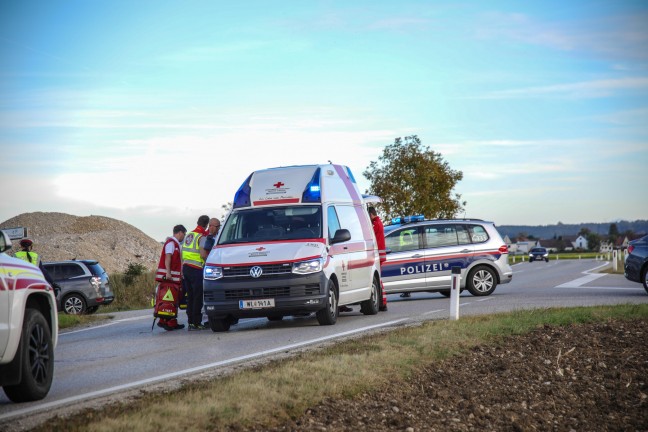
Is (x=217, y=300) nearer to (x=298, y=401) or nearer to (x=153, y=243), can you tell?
(x=298, y=401)

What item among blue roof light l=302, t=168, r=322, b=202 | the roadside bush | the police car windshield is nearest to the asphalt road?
the police car windshield

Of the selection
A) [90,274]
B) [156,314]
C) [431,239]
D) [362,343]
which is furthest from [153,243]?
[362,343]

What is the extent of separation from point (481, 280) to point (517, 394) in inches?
527

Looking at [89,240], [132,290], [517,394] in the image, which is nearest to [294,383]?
[517,394]

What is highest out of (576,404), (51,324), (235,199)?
(235,199)

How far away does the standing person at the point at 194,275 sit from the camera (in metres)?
16.7

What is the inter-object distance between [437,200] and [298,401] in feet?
196

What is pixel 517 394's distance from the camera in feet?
33.3

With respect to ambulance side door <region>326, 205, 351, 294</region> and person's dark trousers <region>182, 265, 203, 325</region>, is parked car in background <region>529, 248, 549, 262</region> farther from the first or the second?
person's dark trousers <region>182, 265, 203, 325</region>

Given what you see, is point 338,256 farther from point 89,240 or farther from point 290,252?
point 89,240

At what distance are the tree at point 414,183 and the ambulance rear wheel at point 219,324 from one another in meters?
50.0

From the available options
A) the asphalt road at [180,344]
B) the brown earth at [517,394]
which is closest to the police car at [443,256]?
the asphalt road at [180,344]

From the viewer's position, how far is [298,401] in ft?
28.1

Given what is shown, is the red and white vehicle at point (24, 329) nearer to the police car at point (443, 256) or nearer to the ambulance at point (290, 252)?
the ambulance at point (290, 252)
